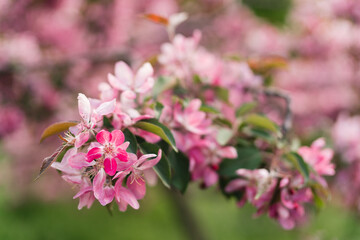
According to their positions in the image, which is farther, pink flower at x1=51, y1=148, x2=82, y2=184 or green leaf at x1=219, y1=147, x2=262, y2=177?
green leaf at x1=219, y1=147, x2=262, y2=177

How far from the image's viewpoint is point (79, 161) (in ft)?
1.94

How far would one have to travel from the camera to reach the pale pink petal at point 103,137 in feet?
1.89

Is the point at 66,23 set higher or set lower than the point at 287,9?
lower

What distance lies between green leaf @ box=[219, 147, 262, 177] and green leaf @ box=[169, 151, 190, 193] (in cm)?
12

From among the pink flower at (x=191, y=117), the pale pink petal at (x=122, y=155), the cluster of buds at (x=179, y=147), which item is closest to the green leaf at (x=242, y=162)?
the cluster of buds at (x=179, y=147)

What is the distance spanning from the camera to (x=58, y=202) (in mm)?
4090

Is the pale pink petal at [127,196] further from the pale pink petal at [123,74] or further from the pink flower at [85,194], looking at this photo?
the pale pink petal at [123,74]

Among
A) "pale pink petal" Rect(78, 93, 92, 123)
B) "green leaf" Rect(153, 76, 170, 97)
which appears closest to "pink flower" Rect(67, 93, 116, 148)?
"pale pink petal" Rect(78, 93, 92, 123)

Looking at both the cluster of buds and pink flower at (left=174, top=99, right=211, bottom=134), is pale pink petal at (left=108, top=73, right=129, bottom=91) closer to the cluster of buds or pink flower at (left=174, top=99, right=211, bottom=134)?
the cluster of buds

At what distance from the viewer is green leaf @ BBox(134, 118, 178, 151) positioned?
2.08ft

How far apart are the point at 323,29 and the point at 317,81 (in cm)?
32

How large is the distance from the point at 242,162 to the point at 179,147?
0.16 m

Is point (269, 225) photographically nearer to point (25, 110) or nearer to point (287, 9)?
point (287, 9)

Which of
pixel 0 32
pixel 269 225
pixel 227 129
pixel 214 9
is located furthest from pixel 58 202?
pixel 227 129
